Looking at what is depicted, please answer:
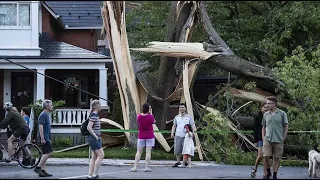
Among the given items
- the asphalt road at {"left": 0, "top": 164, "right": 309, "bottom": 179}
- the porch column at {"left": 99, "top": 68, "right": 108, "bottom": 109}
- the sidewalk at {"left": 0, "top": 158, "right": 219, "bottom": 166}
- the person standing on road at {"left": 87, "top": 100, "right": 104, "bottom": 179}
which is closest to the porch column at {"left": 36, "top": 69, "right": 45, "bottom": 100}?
the porch column at {"left": 99, "top": 68, "right": 108, "bottom": 109}

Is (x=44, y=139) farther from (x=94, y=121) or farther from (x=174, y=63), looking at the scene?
(x=174, y=63)

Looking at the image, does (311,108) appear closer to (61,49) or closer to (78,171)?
(78,171)

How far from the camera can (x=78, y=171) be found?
15.6 m

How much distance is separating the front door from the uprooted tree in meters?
9.65

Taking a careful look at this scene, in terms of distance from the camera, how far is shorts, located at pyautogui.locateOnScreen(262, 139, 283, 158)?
1286 centimetres

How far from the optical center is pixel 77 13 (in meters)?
32.9

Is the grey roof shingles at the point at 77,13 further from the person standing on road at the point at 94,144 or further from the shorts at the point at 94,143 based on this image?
the shorts at the point at 94,143

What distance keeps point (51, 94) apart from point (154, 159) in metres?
11.8

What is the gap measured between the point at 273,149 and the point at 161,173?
10.1ft

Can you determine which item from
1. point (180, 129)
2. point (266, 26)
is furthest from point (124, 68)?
point (266, 26)

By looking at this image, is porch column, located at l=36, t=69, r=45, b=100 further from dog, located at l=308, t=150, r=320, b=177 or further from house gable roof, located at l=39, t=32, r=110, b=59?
dog, located at l=308, t=150, r=320, b=177

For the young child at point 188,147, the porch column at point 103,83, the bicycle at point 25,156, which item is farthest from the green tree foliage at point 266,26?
the bicycle at point 25,156

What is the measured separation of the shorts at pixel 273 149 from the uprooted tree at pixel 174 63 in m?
6.86

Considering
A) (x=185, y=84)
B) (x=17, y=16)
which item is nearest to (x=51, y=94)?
(x=17, y=16)
